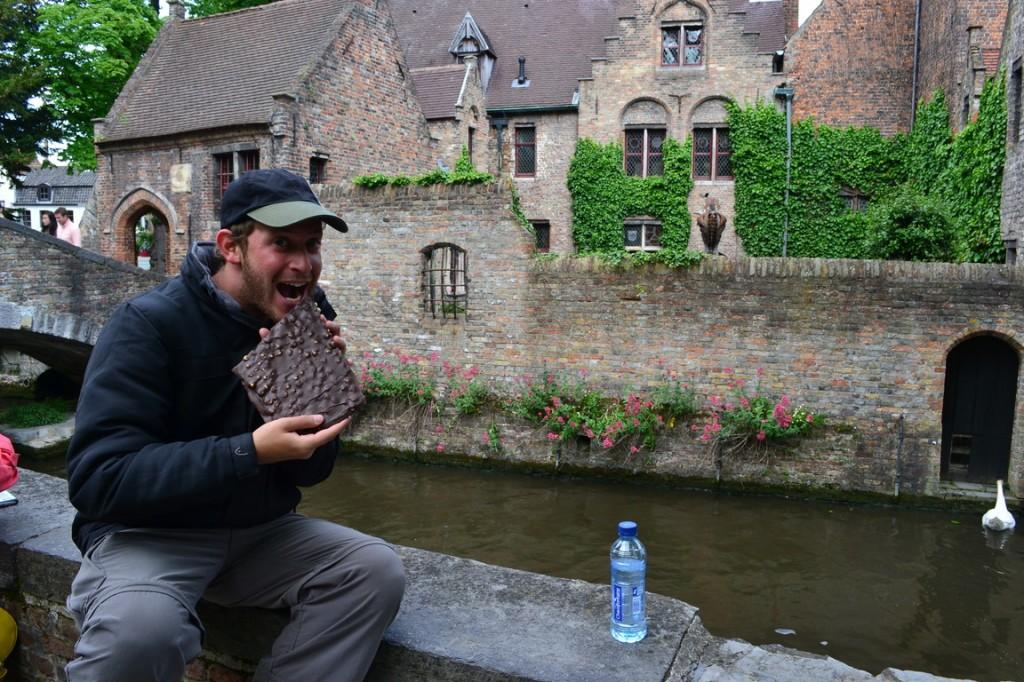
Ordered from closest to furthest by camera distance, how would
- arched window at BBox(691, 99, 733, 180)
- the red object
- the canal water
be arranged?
1. the red object
2. the canal water
3. arched window at BBox(691, 99, 733, 180)

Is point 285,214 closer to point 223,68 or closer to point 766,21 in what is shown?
point 223,68

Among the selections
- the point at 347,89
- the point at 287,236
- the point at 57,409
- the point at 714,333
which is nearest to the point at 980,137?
the point at 714,333

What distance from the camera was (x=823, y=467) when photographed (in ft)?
34.3

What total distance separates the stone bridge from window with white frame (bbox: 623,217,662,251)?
13534 millimetres

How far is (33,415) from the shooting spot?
600 inches

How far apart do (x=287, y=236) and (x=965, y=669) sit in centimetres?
709

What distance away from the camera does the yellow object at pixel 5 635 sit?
2820 millimetres

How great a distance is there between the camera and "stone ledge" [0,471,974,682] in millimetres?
2156

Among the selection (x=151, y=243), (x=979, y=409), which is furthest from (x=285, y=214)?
(x=151, y=243)

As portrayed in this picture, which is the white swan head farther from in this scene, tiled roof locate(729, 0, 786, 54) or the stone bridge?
tiled roof locate(729, 0, 786, 54)

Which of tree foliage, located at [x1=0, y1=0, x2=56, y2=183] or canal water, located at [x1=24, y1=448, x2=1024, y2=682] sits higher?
tree foliage, located at [x1=0, y1=0, x2=56, y2=183]

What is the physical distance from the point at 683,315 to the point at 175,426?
9.68 meters

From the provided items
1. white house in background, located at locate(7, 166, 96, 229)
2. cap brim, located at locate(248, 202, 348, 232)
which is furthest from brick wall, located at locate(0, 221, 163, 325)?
white house in background, located at locate(7, 166, 96, 229)

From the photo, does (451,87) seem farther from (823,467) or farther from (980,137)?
(823,467)
